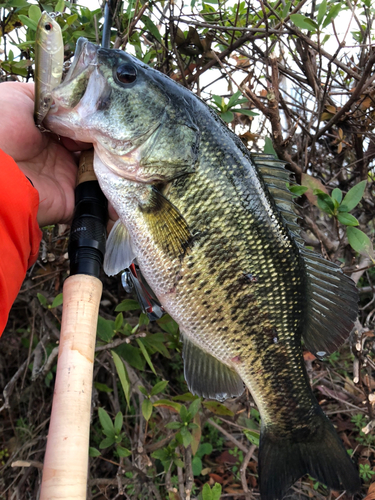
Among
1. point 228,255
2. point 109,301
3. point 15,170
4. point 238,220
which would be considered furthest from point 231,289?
point 109,301

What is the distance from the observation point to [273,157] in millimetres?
1340

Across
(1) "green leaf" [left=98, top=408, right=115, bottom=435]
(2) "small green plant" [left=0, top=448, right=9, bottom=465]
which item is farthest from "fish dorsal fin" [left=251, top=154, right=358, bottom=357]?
(2) "small green plant" [left=0, top=448, right=9, bottom=465]

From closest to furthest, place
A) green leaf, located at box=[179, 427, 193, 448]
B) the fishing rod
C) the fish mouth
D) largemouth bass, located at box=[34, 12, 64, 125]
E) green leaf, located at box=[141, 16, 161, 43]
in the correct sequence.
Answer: the fishing rod < largemouth bass, located at box=[34, 12, 64, 125] < the fish mouth < green leaf, located at box=[179, 427, 193, 448] < green leaf, located at box=[141, 16, 161, 43]

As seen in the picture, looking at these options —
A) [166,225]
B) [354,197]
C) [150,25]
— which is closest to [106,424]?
[166,225]

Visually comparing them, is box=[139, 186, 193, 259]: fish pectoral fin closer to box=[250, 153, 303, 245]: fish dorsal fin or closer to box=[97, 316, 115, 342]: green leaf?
box=[250, 153, 303, 245]: fish dorsal fin

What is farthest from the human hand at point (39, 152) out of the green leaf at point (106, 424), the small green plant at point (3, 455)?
the small green plant at point (3, 455)

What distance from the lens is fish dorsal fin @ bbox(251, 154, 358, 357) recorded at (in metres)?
1.35

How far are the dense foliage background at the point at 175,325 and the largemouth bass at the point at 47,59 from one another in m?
0.62

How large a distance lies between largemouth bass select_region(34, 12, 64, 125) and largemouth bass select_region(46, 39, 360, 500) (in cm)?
4

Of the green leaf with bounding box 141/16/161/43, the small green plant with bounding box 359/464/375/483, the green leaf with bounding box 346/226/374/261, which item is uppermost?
the green leaf with bounding box 141/16/161/43

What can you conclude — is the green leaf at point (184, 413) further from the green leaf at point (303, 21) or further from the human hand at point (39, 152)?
the green leaf at point (303, 21)

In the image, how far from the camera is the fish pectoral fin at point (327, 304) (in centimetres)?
137

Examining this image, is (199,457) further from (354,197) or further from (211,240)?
(354,197)

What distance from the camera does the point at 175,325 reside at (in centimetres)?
183
